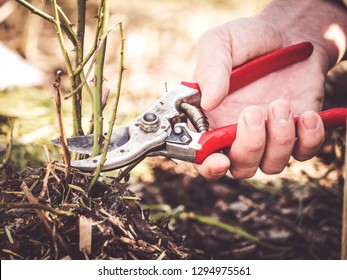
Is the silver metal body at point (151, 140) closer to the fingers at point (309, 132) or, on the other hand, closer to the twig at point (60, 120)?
the twig at point (60, 120)

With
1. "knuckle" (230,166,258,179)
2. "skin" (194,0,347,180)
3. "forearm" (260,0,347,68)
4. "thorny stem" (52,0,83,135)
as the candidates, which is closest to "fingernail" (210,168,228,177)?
"skin" (194,0,347,180)

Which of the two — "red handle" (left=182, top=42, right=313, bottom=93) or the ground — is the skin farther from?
the ground

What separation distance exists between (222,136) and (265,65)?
0.40m

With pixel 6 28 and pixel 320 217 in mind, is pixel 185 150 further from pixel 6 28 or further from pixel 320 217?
pixel 6 28

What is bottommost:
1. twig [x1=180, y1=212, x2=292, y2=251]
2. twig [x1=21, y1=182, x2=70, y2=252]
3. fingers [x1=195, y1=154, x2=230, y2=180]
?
twig [x1=180, y1=212, x2=292, y2=251]

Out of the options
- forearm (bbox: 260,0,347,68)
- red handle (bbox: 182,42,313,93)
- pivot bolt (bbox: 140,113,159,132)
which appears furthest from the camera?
forearm (bbox: 260,0,347,68)

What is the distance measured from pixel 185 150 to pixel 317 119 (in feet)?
1.25

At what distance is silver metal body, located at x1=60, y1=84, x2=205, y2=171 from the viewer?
1.16m

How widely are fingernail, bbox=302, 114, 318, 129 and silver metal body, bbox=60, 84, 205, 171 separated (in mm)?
303

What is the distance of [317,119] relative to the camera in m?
1.34

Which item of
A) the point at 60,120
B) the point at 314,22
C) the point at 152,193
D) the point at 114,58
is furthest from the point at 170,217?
the point at 114,58

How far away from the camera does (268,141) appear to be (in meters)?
1.37
